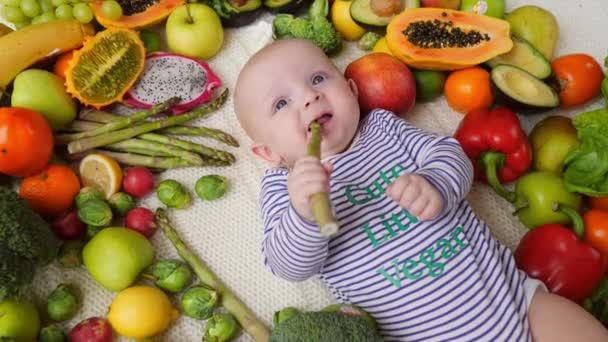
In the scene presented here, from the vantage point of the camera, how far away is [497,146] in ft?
4.34

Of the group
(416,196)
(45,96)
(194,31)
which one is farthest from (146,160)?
(416,196)

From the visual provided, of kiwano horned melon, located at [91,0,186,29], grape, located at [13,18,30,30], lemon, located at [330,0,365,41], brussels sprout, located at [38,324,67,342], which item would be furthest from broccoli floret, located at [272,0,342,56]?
brussels sprout, located at [38,324,67,342]

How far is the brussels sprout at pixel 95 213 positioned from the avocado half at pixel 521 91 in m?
0.89

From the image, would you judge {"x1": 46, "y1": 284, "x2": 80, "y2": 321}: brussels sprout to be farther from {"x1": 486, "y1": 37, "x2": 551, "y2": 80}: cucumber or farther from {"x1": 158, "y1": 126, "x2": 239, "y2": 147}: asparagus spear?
{"x1": 486, "y1": 37, "x2": 551, "y2": 80}: cucumber

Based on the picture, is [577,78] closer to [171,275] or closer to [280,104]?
[280,104]

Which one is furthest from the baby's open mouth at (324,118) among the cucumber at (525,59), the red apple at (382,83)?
the cucumber at (525,59)

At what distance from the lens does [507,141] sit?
1316 millimetres

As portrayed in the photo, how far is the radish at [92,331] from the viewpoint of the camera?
116 cm

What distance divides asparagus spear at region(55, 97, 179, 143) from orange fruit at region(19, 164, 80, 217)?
82mm

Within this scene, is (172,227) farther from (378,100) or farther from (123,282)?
(378,100)

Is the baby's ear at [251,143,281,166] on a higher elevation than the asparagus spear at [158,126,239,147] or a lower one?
higher

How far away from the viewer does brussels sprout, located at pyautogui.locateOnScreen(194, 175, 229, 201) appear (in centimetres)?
136

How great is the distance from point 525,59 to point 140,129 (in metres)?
0.93

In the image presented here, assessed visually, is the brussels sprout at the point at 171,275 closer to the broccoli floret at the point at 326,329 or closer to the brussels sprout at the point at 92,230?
the brussels sprout at the point at 92,230
